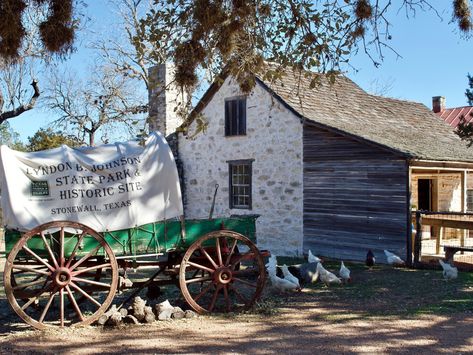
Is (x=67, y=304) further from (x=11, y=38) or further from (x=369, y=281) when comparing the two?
(x=369, y=281)

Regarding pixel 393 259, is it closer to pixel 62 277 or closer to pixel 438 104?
pixel 62 277

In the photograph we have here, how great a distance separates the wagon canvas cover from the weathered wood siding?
6.90 metres

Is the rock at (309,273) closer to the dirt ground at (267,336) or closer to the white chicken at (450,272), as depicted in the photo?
the dirt ground at (267,336)

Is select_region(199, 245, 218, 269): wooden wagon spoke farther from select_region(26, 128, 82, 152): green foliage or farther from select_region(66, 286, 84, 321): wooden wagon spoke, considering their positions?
select_region(26, 128, 82, 152): green foliage

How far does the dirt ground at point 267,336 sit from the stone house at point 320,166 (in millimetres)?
5490

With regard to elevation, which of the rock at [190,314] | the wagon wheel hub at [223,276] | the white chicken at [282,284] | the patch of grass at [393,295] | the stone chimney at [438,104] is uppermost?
the stone chimney at [438,104]

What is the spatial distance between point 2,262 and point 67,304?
6.16m

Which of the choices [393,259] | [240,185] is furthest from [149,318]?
[240,185]

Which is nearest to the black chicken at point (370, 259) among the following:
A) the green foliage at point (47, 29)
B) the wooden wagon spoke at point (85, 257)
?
the wooden wagon spoke at point (85, 257)

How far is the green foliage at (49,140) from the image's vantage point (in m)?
30.0

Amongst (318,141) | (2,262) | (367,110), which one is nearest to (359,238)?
(318,141)

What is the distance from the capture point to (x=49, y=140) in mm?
30250

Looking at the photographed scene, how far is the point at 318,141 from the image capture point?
1455cm

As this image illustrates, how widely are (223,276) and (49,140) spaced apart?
2492 centimetres
